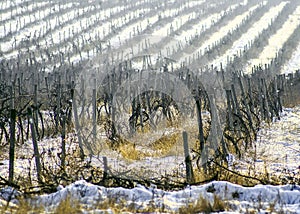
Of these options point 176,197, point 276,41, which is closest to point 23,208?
point 176,197

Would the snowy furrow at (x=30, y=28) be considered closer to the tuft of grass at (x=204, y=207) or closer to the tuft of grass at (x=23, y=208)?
the tuft of grass at (x=23, y=208)

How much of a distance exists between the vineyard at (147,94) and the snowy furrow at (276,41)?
155 mm

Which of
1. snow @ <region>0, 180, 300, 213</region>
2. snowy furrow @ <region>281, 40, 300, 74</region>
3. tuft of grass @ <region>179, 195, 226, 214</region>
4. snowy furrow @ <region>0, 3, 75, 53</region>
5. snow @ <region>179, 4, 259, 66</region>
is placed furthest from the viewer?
snow @ <region>179, 4, 259, 66</region>

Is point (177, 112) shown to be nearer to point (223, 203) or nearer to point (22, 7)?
point (223, 203)

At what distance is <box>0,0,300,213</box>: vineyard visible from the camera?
592cm

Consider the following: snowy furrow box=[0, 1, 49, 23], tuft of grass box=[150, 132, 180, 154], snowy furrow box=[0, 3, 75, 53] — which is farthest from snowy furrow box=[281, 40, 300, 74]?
snowy furrow box=[0, 1, 49, 23]

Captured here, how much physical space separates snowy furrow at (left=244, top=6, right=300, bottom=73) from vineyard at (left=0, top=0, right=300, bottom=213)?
0.15 metres

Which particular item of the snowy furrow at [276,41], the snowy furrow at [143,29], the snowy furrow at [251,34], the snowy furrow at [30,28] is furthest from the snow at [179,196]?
the snowy furrow at [30,28]

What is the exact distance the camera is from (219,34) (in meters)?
42.6

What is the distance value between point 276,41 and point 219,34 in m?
5.47

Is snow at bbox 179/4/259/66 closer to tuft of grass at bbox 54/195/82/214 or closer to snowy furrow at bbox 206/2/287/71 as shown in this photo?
snowy furrow at bbox 206/2/287/71

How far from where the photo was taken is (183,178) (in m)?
6.04

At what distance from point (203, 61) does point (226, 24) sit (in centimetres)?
1341

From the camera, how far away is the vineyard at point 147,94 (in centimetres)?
592
